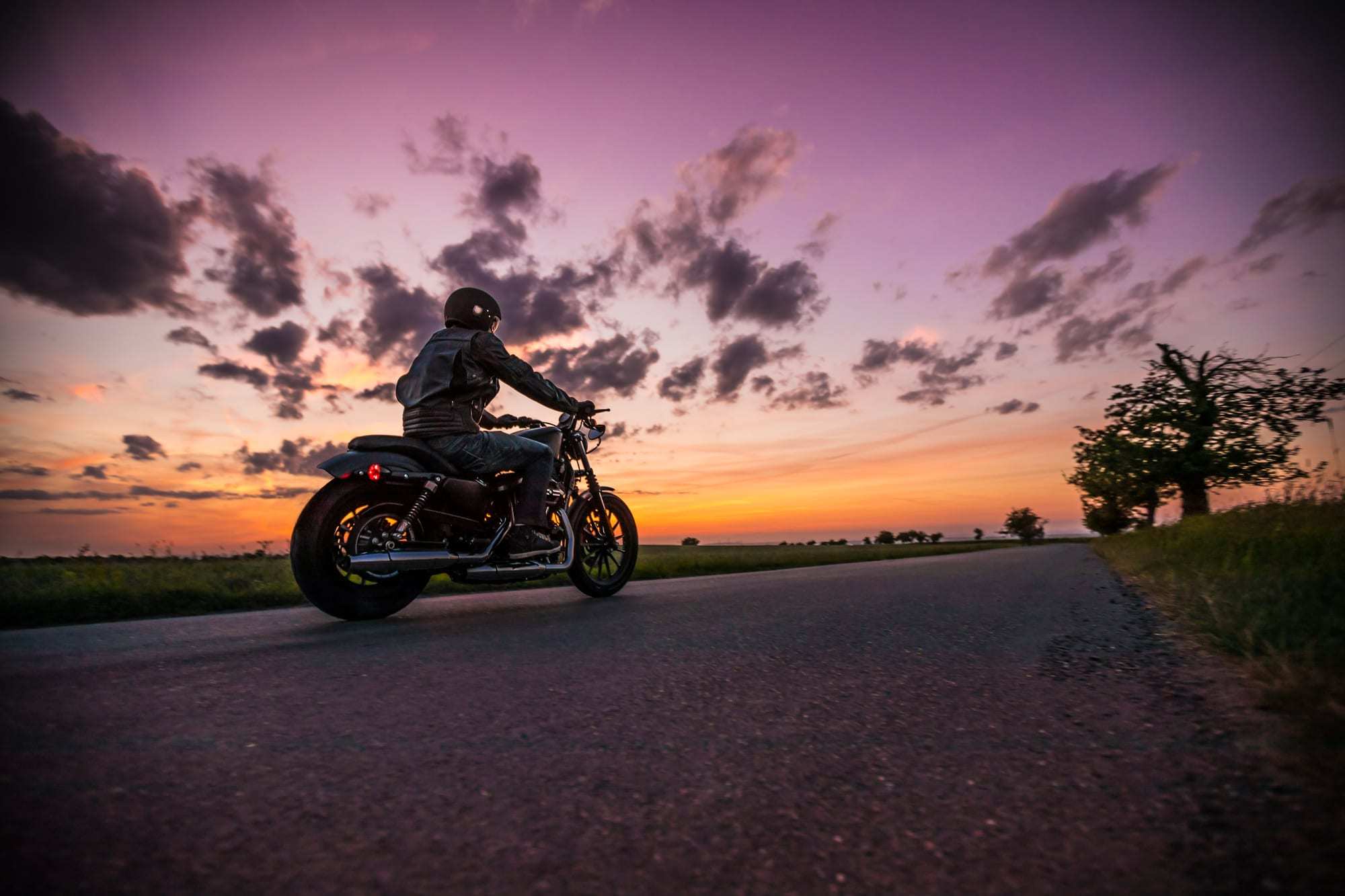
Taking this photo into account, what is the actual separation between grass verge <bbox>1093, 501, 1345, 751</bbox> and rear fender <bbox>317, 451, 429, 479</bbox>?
4705 millimetres

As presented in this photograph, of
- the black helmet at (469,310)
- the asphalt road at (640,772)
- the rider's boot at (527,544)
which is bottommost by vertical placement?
the asphalt road at (640,772)

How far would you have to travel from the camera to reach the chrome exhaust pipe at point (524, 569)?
554 centimetres

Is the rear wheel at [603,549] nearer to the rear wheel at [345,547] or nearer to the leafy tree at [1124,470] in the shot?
the rear wheel at [345,547]

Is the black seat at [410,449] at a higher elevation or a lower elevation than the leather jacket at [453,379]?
lower

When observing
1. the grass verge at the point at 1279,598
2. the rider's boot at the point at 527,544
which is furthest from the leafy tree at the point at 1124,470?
the rider's boot at the point at 527,544

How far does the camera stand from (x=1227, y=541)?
7.45 m

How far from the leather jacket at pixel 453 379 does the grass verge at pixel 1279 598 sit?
4895 millimetres

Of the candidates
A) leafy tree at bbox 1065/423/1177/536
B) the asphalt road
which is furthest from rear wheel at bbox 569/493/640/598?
leafy tree at bbox 1065/423/1177/536

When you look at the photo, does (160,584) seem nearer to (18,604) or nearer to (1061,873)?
(18,604)

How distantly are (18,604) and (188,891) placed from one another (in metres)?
6.05

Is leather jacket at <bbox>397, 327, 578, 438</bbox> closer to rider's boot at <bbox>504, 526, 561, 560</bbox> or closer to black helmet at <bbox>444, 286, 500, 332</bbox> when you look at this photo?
black helmet at <bbox>444, 286, 500, 332</bbox>

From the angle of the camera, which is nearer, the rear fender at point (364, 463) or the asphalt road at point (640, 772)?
the asphalt road at point (640, 772)

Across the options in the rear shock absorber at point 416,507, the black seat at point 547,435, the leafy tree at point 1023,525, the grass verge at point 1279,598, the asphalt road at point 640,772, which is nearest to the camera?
the asphalt road at point 640,772

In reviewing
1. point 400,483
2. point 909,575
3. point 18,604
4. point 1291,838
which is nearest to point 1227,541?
point 909,575
